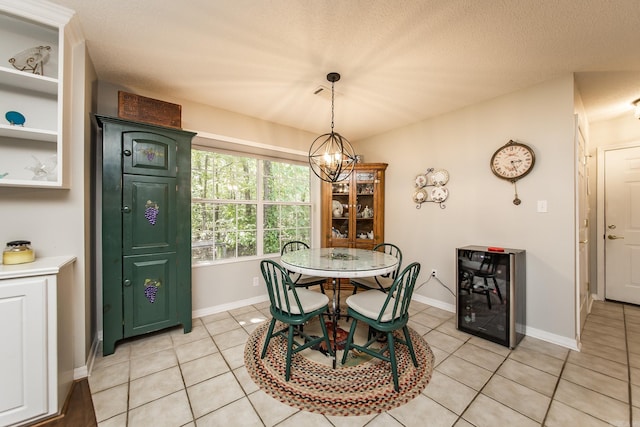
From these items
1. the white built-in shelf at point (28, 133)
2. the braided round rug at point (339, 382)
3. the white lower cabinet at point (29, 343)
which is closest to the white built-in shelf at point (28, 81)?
the white built-in shelf at point (28, 133)

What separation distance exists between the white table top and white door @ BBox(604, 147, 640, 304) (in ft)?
11.0

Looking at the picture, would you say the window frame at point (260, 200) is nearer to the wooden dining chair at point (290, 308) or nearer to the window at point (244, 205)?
the window at point (244, 205)

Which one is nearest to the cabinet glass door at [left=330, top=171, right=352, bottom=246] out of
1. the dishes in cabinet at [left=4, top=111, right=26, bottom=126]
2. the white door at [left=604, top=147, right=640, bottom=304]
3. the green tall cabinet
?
the green tall cabinet

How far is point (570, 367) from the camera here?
1.95 meters

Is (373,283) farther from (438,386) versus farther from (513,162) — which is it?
(513,162)

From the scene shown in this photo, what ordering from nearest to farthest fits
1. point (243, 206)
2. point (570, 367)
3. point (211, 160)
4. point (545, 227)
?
1. point (570, 367)
2. point (545, 227)
3. point (211, 160)
4. point (243, 206)

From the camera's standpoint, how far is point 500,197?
2.67 metres

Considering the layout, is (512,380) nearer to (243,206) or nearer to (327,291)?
(327,291)

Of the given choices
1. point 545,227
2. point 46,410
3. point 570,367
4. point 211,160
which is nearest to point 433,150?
point 545,227

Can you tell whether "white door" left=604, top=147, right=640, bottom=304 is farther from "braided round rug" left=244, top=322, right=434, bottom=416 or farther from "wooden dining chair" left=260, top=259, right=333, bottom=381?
"wooden dining chair" left=260, top=259, right=333, bottom=381

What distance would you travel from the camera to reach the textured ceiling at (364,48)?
1566 mm

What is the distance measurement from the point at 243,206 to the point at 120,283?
1.54 metres

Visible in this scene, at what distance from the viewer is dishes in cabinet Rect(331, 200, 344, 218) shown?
395cm

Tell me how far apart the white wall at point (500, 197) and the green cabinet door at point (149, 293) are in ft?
9.51
